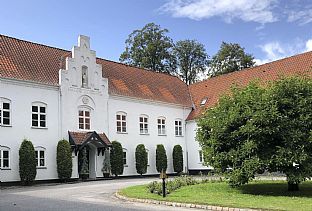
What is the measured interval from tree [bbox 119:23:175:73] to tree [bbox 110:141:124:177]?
22853mm

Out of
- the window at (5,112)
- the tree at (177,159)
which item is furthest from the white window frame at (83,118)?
the tree at (177,159)

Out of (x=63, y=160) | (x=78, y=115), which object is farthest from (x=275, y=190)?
(x=78, y=115)

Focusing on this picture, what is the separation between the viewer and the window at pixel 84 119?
32.5 metres

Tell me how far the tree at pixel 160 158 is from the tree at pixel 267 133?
61.5 ft

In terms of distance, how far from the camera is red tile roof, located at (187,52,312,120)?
119 feet

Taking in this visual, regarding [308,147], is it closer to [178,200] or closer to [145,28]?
[178,200]

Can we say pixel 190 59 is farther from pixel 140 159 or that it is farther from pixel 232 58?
pixel 140 159

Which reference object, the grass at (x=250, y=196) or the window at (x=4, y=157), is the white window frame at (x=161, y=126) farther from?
the grass at (x=250, y=196)

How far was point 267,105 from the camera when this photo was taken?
17.5 metres

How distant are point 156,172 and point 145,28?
23.5m

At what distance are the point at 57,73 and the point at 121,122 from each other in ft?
22.5

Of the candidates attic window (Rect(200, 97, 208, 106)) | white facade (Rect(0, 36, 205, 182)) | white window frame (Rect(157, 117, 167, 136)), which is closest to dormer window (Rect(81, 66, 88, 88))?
white facade (Rect(0, 36, 205, 182))

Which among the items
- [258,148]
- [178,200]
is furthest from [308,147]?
[178,200]

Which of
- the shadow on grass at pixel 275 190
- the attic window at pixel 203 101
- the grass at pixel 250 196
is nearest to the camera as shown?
the grass at pixel 250 196
